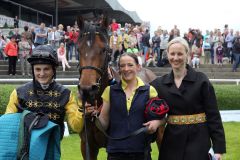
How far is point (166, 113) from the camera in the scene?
3729mm

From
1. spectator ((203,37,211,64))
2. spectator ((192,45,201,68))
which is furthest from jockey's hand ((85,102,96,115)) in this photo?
spectator ((203,37,211,64))

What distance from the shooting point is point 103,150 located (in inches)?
310

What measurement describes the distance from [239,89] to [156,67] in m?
7.20

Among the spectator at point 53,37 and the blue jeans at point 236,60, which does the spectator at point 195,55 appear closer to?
the blue jeans at point 236,60

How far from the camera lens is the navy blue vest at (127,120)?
146 inches

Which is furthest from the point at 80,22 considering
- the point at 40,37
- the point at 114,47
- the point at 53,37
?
the point at 53,37

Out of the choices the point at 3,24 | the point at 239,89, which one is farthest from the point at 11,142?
the point at 3,24

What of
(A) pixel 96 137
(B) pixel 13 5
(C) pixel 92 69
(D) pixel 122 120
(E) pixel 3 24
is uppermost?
(B) pixel 13 5

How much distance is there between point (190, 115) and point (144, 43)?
1456cm

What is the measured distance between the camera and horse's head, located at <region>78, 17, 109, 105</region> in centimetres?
379

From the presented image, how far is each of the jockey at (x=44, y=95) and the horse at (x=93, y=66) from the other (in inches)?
8.0

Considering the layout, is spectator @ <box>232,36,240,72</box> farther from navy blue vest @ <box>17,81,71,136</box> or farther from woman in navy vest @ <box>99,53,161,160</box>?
navy blue vest @ <box>17,81,71,136</box>

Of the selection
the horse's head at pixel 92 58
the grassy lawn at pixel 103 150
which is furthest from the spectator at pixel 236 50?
the horse's head at pixel 92 58

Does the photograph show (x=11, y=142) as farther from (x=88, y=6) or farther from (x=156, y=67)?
(x=88, y=6)
